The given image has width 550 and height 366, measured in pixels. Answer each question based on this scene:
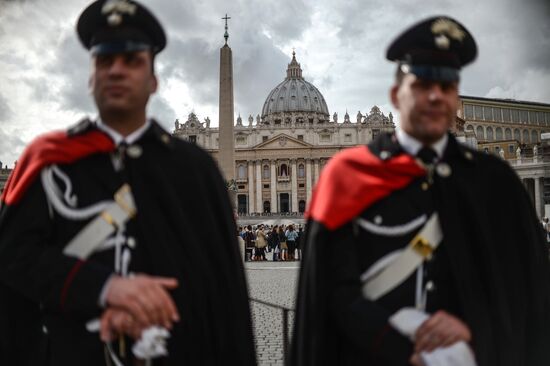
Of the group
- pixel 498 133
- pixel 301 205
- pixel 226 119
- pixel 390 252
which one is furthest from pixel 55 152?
pixel 301 205

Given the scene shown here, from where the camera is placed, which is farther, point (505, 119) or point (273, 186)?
point (273, 186)

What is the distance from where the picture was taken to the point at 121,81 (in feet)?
6.73

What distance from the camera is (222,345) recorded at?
7.16 feet

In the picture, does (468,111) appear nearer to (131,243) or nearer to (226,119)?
(226,119)

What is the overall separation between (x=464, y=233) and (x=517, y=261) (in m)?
0.24

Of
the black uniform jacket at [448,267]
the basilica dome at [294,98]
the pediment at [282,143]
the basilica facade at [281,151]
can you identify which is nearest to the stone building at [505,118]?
the basilica facade at [281,151]

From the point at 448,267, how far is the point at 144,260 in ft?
3.52

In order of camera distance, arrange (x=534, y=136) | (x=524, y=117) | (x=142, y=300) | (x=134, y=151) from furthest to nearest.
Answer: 1. (x=524, y=117)
2. (x=534, y=136)
3. (x=134, y=151)
4. (x=142, y=300)

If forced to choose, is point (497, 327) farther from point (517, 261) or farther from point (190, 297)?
point (190, 297)

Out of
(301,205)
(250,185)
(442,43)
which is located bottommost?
(442,43)

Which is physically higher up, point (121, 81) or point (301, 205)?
point (301, 205)

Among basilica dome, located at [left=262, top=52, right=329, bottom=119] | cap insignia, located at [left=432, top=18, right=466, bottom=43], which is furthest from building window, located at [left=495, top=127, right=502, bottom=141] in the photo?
cap insignia, located at [left=432, top=18, right=466, bottom=43]

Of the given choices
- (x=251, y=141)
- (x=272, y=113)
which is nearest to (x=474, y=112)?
(x=251, y=141)

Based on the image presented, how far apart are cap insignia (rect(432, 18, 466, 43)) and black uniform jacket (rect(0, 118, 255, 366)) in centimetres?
102
